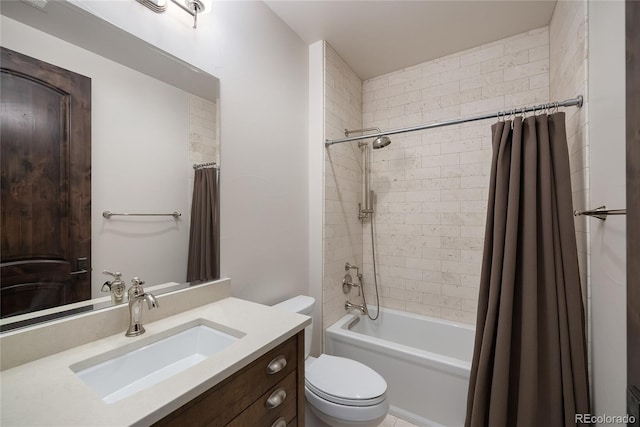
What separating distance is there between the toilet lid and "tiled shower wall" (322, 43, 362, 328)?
19.9 inches

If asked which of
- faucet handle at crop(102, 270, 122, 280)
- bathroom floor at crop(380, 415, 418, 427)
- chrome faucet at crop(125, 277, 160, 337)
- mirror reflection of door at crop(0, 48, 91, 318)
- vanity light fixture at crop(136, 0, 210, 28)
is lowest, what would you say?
bathroom floor at crop(380, 415, 418, 427)

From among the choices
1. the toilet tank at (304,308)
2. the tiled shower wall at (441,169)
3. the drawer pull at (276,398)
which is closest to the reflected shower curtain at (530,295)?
the tiled shower wall at (441,169)

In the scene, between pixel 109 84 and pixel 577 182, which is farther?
pixel 577 182

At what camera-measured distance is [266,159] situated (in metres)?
1.75

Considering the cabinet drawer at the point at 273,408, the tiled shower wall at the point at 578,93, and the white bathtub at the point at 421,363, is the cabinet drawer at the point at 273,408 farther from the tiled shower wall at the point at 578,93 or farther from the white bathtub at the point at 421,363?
the tiled shower wall at the point at 578,93

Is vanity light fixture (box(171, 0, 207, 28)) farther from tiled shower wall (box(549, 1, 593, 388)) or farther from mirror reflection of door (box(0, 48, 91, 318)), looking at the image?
tiled shower wall (box(549, 1, 593, 388))

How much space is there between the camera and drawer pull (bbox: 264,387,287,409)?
0.94 metres

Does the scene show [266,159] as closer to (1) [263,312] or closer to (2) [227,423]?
(1) [263,312]

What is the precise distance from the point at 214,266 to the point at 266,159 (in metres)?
0.75

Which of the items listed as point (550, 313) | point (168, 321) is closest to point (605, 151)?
point (550, 313)

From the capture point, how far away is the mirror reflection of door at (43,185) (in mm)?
797

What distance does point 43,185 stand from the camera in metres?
0.86

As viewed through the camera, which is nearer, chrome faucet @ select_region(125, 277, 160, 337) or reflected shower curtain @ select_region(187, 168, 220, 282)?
chrome faucet @ select_region(125, 277, 160, 337)

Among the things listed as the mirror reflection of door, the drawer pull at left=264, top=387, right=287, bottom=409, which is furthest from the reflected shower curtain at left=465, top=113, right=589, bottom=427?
the mirror reflection of door
